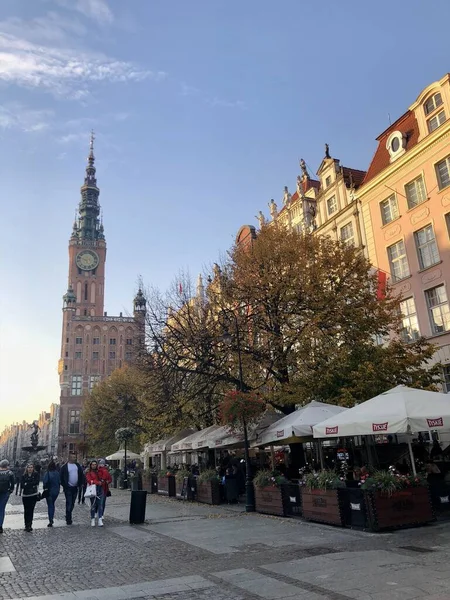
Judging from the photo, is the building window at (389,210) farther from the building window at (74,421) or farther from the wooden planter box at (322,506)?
the building window at (74,421)

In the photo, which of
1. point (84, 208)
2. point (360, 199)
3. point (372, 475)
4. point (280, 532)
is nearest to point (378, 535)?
point (372, 475)

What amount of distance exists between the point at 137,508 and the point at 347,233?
2181 cm

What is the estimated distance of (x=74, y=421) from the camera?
10531 cm

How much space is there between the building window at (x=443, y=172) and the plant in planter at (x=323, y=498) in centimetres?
1709

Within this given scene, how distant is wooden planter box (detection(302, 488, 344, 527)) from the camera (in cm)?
1134

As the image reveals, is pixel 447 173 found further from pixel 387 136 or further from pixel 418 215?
pixel 387 136

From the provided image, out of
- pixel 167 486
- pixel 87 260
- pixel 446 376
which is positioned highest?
pixel 87 260

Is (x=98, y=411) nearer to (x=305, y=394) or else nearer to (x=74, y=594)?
(x=305, y=394)

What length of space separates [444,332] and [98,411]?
140ft

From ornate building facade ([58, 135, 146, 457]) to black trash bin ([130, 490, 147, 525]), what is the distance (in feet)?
274

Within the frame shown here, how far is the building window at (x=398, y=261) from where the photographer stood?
25.9 meters

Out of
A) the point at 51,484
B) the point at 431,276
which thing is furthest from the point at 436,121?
the point at 51,484

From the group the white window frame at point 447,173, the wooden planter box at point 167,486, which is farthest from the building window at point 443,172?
the wooden planter box at point 167,486

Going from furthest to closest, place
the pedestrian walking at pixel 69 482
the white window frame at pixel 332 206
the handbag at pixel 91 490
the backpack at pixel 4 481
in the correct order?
the white window frame at pixel 332 206 → the pedestrian walking at pixel 69 482 → the handbag at pixel 91 490 → the backpack at pixel 4 481
